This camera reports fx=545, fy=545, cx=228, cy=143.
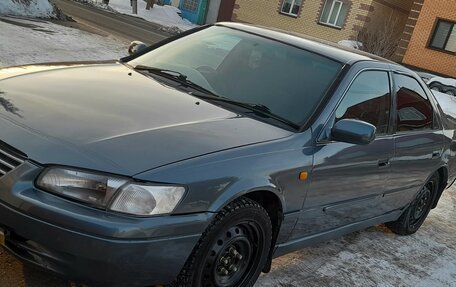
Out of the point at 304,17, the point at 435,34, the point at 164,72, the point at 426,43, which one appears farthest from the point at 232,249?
the point at 304,17

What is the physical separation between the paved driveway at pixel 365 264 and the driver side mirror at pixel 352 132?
3.58 ft

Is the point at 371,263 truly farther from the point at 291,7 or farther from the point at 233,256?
the point at 291,7

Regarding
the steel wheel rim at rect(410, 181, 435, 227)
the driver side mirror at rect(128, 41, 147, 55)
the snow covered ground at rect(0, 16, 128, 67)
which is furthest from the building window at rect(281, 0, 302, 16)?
the driver side mirror at rect(128, 41, 147, 55)

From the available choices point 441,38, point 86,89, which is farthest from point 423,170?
point 441,38

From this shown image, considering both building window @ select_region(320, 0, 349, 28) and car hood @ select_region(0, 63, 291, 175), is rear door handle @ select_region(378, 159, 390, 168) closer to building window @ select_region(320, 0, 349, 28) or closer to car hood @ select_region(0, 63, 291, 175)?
car hood @ select_region(0, 63, 291, 175)

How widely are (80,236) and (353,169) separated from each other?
2093mm

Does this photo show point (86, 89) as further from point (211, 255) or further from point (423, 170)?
point (423, 170)

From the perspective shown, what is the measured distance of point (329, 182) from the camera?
364 cm

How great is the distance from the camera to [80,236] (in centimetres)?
246

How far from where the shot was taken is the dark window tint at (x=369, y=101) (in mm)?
3844

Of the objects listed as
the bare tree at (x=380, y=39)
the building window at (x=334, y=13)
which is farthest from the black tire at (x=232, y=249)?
the building window at (x=334, y=13)

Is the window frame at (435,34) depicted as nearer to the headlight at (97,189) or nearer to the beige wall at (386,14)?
the beige wall at (386,14)

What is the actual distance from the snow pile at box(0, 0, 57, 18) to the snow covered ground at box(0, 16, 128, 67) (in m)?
0.54

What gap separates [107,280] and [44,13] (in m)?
12.8
